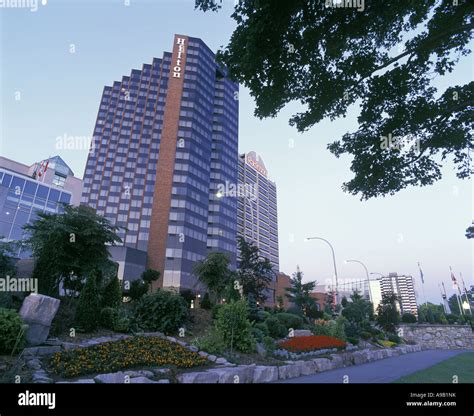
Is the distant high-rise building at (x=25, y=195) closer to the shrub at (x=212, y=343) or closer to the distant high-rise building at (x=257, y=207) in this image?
the shrub at (x=212, y=343)

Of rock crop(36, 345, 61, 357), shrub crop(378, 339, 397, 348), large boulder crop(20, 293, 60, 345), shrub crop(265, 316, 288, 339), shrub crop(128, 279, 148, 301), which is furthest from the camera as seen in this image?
shrub crop(378, 339, 397, 348)

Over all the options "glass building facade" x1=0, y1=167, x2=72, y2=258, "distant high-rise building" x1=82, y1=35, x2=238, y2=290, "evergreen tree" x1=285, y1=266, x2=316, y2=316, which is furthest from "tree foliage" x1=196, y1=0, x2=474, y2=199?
"distant high-rise building" x1=82, y1=35, x2=238, y2=290

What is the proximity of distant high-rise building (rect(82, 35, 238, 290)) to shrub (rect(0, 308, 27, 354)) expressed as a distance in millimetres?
55202

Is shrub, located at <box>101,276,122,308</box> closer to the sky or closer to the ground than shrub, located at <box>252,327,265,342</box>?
closer to the sky

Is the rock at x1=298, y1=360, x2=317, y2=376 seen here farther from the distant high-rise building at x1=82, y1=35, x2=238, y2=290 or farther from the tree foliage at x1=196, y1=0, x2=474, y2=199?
the distant high-rise building at x1=82, y1=35, x2=238, y2=290

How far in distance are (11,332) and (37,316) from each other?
1095mm

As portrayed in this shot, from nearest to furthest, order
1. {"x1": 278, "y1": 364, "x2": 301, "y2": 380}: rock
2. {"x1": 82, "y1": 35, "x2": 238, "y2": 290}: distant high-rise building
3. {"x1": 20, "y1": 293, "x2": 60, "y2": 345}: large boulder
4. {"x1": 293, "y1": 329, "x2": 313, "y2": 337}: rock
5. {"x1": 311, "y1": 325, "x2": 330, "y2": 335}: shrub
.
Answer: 1. {"x1": 20, "y1": 293, "x2": 60, "y2": 345}: large boulder
2. {"x1": 278, "y1": 364, "x2": 301, "y2": 380}: rock
3. {"x1": 293, "y1": 329, "x2": 313, "y2": 337}: rock
4. {"x1": 311, "y1": 325, "x2": 330, "y2": 335}: shrub
5. {"x1": 82, "y1": 35, "x2": 238, "y2": 290}: distant high-rise building

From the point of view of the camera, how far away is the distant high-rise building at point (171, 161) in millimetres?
69500

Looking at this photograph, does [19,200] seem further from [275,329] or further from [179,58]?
[179,58]

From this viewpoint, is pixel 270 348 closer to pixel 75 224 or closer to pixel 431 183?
Result: pixel 431 183

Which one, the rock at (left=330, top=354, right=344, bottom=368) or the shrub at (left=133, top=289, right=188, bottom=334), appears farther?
the shrub at (left=133, top=289, right=188, bottom=334)

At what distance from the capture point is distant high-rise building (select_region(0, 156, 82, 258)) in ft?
131

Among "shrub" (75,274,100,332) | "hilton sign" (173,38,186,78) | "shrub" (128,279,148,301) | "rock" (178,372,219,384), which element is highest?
"hilton sign" (173,38,186,78)
